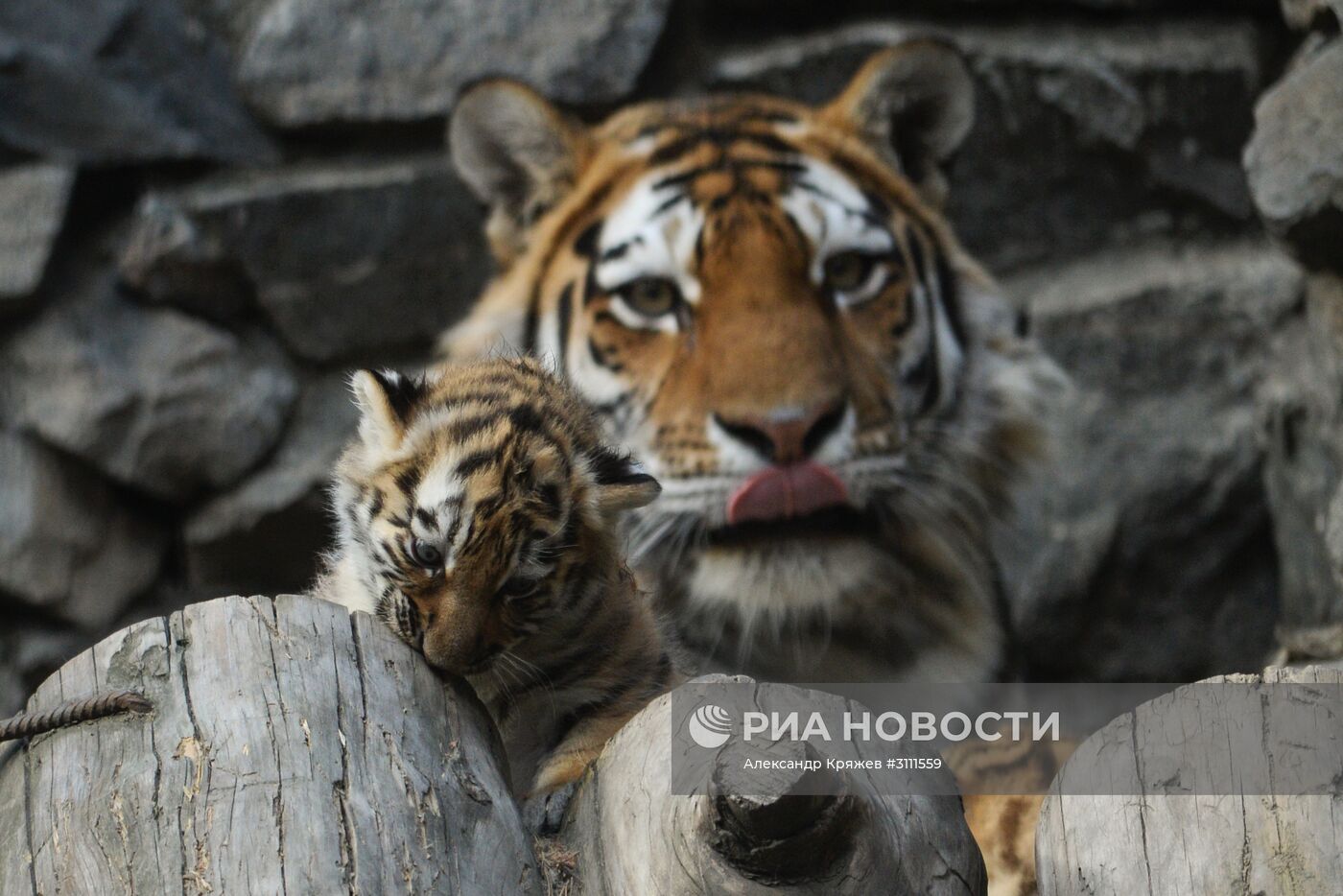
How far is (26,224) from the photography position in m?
3.88

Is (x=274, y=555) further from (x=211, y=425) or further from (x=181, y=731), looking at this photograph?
(x=181, y=731)

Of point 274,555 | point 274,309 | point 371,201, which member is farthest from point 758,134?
point 274,555

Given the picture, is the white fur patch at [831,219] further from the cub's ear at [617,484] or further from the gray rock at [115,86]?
the gray rock at [115,86]

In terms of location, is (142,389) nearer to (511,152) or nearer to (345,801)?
(511,152)

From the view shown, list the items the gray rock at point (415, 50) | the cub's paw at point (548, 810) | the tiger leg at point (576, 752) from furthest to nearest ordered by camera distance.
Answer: the gray rock at point (415, 50)
the tiger leg at point (576, 752)
the cub's paw at point (548, 810)

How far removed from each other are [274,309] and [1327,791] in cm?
316

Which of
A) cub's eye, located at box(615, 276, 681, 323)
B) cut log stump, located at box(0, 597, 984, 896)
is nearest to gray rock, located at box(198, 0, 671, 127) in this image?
cub's eye, located at box(615, 276, 681, 323)

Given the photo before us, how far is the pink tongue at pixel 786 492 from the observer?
305 cm

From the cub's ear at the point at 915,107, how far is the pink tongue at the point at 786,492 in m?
1.01

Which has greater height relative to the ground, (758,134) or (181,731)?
(758,134)

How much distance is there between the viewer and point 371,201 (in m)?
4.16

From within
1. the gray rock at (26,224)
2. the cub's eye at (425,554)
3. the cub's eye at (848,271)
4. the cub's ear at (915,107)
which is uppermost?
the cub's ear at (915,107)

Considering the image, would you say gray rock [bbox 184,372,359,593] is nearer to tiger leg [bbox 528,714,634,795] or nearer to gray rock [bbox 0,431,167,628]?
gray rock [bbox 0,431,167,628]

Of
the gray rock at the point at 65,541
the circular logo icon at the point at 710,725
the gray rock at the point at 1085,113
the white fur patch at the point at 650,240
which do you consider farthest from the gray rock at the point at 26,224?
the circular logo icon at the point at 710,725
